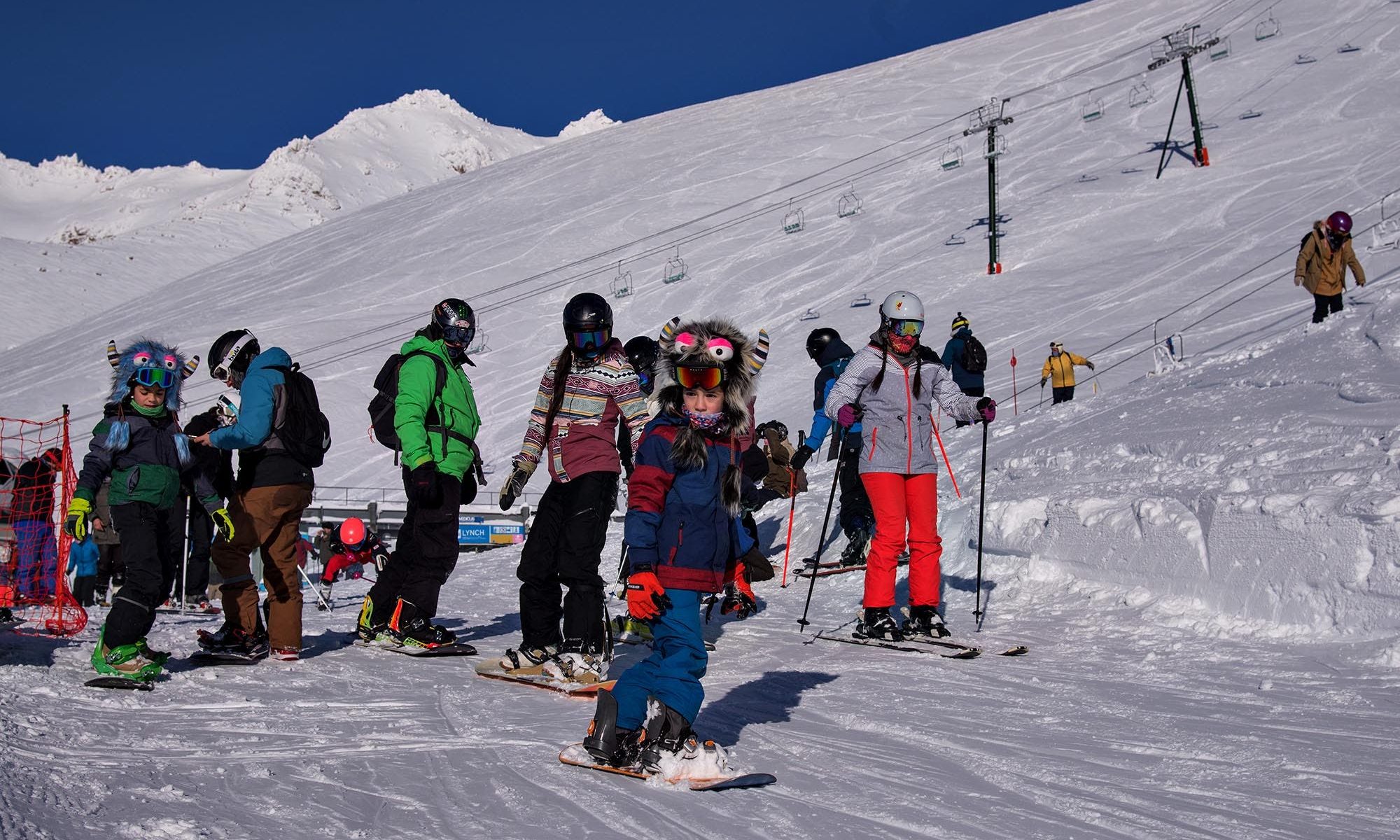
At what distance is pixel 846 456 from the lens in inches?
420

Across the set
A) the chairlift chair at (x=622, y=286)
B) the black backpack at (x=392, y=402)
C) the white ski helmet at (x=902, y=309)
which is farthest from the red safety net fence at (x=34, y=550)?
the chairlift chair at (x=622, y=286)

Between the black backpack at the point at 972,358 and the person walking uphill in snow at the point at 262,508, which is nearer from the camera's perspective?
the person walking uphill in snow at the point at 262,508

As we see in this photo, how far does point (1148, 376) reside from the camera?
14547 mm

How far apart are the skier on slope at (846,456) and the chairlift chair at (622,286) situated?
2845cm

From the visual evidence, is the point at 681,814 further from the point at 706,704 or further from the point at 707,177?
the point at 707,177

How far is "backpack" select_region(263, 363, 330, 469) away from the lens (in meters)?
7.03

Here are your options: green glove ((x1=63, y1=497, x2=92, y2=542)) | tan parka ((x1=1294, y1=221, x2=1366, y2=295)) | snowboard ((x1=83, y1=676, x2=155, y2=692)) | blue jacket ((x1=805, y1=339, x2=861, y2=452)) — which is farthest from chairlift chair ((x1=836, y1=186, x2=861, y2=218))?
snowboard ((x1=83, y1=676, x2=155, y2=692))

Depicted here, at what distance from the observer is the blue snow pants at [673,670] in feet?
14.6

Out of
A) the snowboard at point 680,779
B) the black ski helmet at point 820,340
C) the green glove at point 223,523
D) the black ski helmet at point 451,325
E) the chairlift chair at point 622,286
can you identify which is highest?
the chairlift chair at point 622,286

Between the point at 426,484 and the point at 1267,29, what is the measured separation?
52109 mm

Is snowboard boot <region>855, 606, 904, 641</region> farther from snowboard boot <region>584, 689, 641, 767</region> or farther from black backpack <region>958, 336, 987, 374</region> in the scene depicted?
snowboard boot <region>584, 689, 641, 767</region>

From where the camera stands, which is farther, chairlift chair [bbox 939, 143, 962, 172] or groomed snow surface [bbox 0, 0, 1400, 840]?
chairlift chair [bbox 939, 143, 962, 172]

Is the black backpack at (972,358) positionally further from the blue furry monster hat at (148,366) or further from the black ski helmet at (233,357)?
the blue furry monster hat at (148,366)

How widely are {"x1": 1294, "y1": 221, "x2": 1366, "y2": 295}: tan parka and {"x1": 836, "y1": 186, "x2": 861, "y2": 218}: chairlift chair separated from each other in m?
28.4
